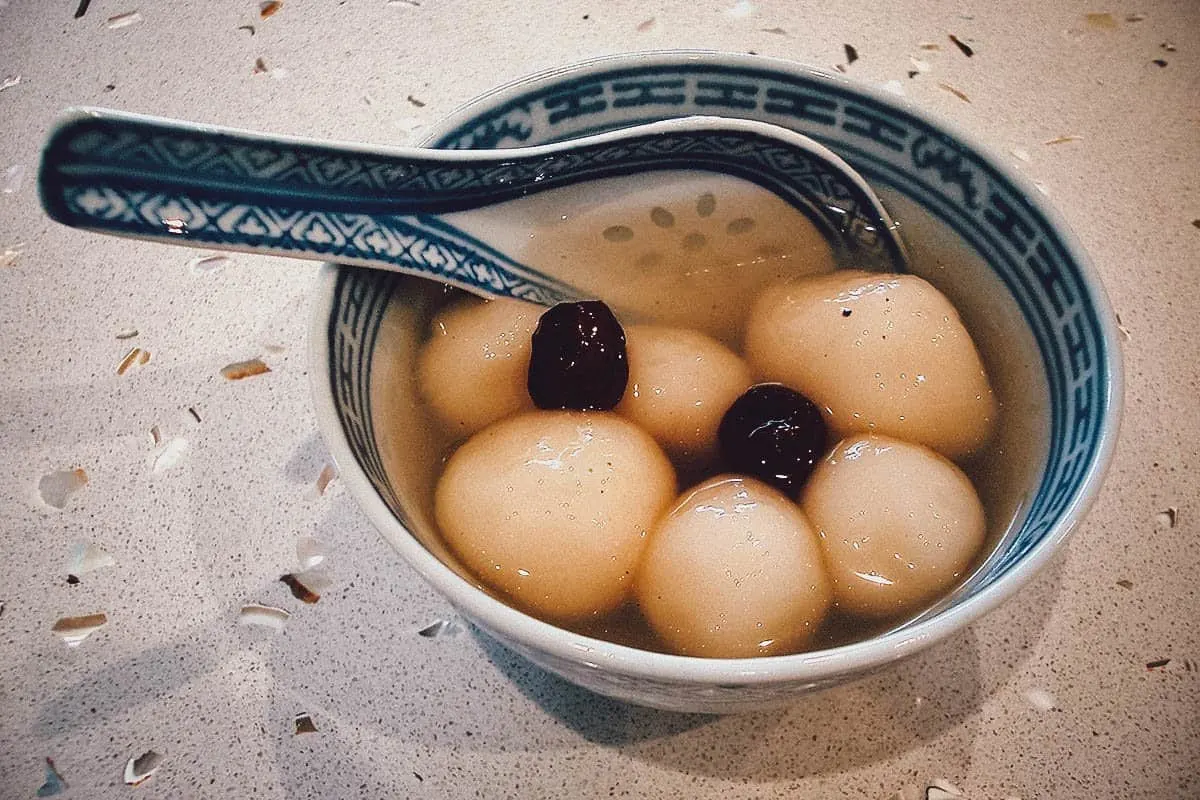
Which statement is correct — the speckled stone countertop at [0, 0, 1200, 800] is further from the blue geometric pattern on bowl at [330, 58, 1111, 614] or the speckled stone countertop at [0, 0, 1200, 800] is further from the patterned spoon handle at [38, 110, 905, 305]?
the patterned spoon handle at [38, 110, 905, 305]

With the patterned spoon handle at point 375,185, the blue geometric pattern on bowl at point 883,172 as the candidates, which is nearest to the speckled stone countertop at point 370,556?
the blue geometric pattern on bowl at point 883,172

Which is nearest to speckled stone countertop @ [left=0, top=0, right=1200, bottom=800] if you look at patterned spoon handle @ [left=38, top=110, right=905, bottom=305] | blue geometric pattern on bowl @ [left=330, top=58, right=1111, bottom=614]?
blue geometric pattern on bowl @ [left=330, top=58, right=1111, bottom=614]

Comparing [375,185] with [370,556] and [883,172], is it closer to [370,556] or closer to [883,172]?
[370,556]

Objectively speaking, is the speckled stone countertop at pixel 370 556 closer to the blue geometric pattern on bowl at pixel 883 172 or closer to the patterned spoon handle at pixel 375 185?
the blue geometric pattern on bowl at pixel 883 172

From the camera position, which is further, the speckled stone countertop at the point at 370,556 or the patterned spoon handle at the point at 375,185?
the speckled stone countertop at the point at 370,556

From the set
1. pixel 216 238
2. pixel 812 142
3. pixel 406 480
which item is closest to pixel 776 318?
pixel 812 142

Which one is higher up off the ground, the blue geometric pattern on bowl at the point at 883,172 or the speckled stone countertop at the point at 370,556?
the blue geometric pattern on bowl at the point at 883,172

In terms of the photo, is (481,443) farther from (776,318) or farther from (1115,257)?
(1115,257)
